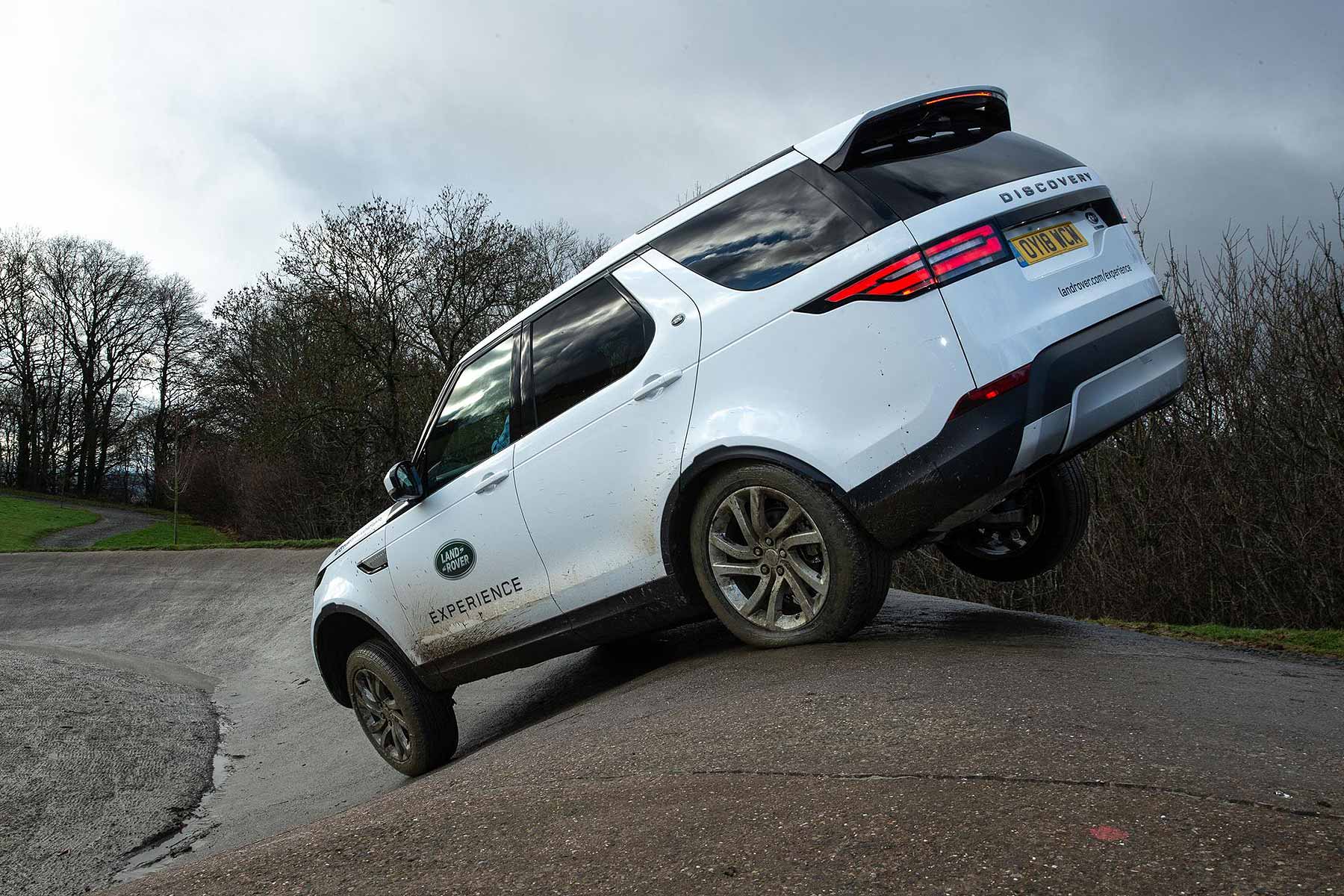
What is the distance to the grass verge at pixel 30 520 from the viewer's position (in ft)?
133

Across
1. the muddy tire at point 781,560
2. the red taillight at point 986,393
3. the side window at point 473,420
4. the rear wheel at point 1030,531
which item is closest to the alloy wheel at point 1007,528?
the rear wheel at point 1030,531

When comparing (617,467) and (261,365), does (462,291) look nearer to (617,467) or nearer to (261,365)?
(261,365)

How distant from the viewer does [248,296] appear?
37.4 metres

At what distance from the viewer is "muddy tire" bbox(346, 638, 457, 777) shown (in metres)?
5.64

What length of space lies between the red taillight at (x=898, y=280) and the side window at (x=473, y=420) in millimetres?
2052

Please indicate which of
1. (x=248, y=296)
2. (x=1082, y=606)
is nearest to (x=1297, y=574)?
(x=1082, y=606)

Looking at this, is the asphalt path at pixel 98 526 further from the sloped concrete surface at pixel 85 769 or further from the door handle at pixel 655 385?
the door handle at pixel 655 385

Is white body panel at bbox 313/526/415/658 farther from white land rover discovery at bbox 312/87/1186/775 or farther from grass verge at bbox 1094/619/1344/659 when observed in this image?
grass verge at bbox 1094/619/1344/659

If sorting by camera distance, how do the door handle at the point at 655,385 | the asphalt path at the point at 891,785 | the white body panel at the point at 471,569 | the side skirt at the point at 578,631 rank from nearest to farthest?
the asphalt path at the point at 891,785 → the door handle at the point at 655,385 → the side skirt at the point at 578,631 → the white body panel at the point at 471,569

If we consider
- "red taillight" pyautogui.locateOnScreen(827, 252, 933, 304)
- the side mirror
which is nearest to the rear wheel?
"red taillight" pyautogui.locateOnScreen(827, 252, 933, 304)

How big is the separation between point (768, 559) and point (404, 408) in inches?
1233

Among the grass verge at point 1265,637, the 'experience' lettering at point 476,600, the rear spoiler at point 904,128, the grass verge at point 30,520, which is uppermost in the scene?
the grass verge at point 30,520

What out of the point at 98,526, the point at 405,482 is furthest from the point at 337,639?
the point at 98,526

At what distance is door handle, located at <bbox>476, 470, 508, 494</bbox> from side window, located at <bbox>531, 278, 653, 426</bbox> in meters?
0.36
